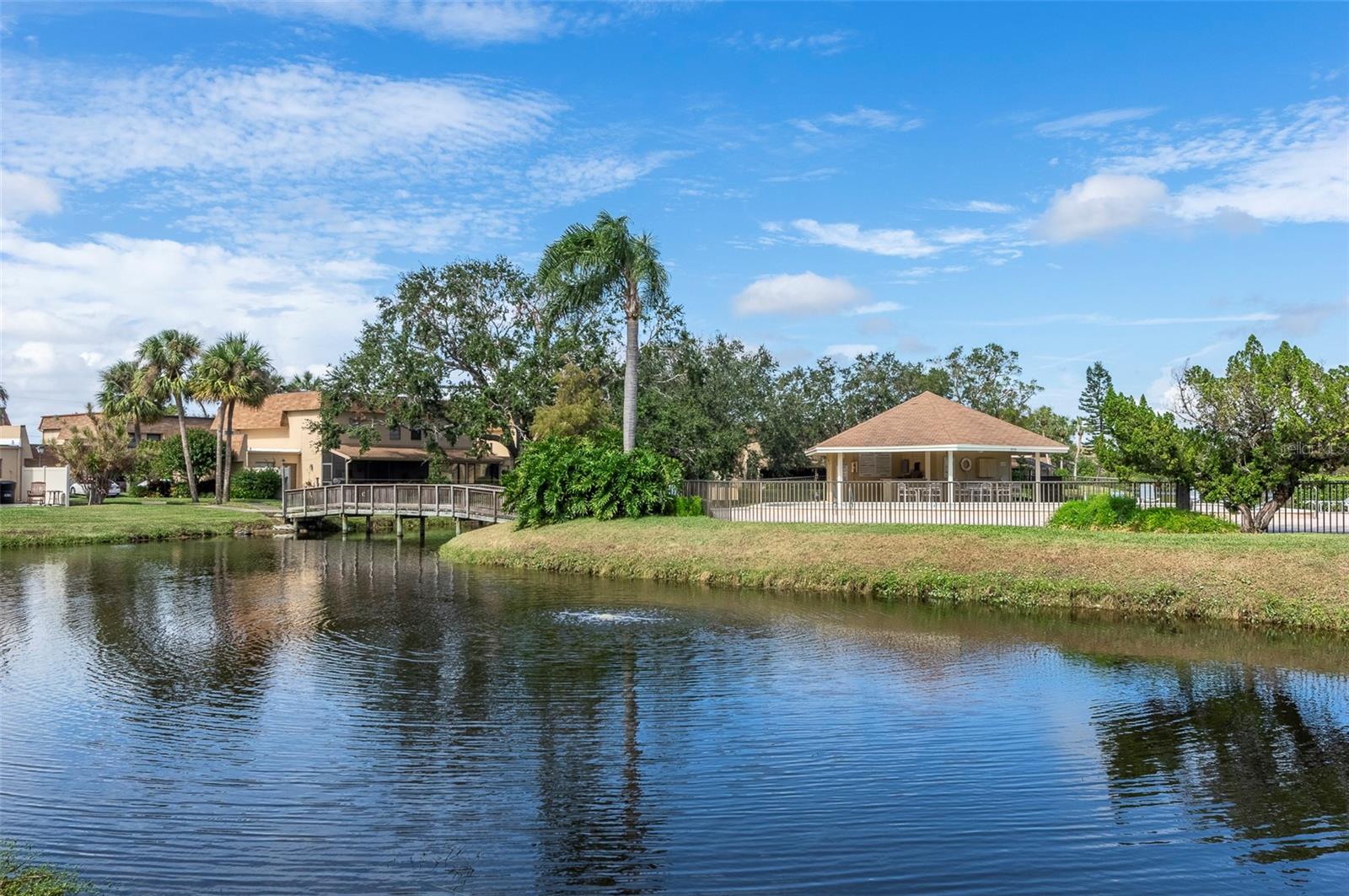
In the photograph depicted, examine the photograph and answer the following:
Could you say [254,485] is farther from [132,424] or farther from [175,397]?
[132,424]

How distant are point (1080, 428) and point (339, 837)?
80944mm

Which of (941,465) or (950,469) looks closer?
(950,469)

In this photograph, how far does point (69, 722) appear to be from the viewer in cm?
1257

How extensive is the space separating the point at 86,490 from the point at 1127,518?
182 feet

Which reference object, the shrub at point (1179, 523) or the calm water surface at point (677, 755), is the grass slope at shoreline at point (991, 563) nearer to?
the shrub at point (1179, 523)

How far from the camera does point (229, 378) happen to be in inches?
2199

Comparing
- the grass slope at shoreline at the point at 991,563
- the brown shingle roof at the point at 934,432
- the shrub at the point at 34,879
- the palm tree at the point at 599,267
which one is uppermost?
the palm tree at the point at 599,267

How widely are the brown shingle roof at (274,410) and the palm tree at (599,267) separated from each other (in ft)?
99.0

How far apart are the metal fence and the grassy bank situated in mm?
24030

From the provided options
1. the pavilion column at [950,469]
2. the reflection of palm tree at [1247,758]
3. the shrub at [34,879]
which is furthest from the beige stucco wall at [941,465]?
the shrub at [34,879]

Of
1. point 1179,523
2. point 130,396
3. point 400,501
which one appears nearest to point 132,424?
point 130,396

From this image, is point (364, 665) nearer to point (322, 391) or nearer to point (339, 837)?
point (339, 837)

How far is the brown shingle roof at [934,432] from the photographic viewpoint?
1577 inches

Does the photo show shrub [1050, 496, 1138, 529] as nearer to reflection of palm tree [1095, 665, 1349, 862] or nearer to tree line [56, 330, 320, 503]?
reflection of palm tree [1095, 665, 1349, 862]
